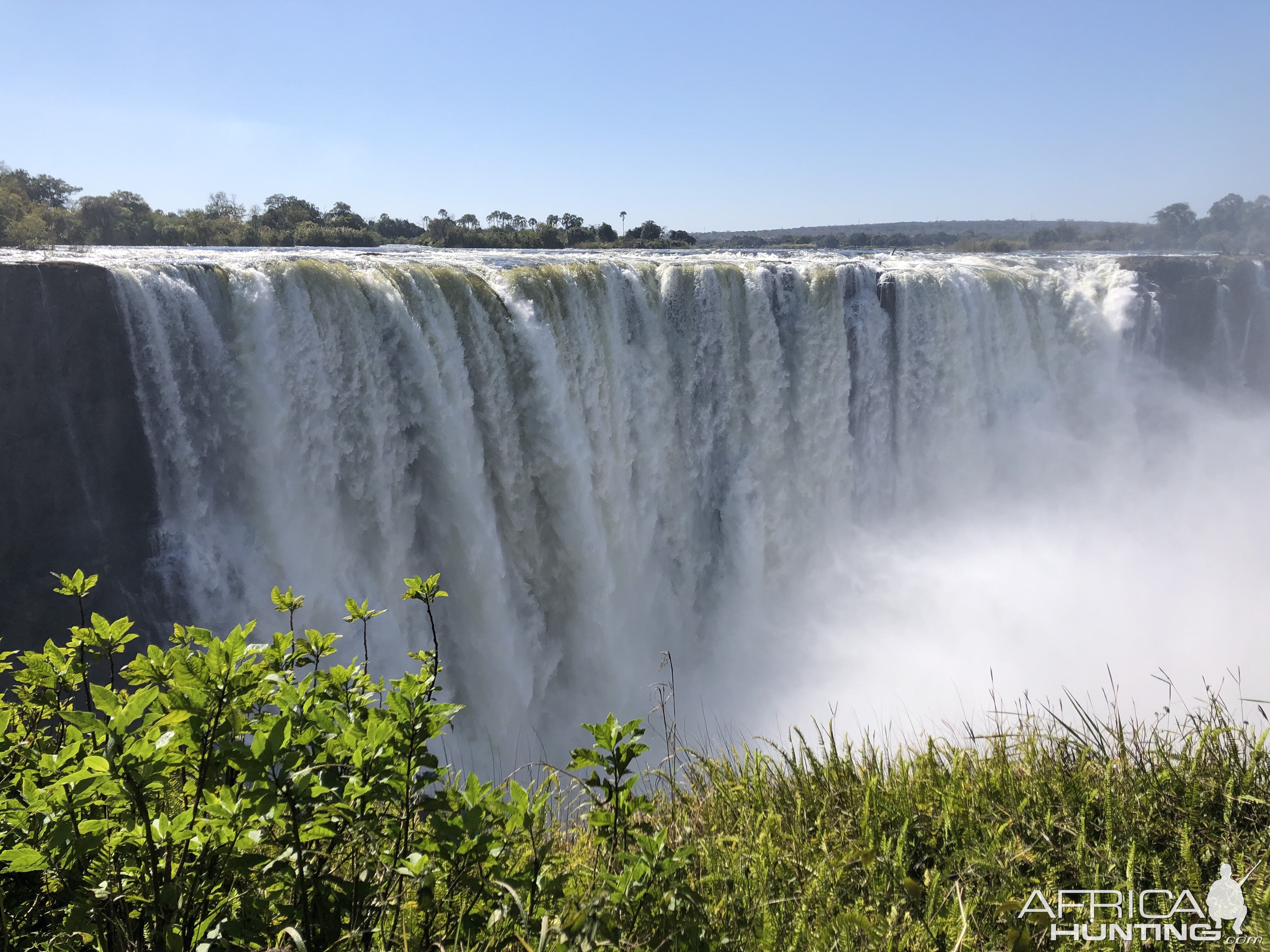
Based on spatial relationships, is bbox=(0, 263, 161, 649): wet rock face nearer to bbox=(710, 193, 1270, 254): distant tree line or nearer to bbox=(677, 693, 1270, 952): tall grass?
bbox=(677, 693, 1270, 952): tall grass

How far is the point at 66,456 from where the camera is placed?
24.3 feet

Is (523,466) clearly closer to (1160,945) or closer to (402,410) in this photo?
(402,410)

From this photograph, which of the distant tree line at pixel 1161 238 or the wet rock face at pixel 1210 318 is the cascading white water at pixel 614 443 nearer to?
the wet rock face at pixel 1210 318

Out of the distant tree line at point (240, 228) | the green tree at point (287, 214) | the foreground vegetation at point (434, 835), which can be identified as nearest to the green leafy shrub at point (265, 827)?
the foreground vegetation at point (434, 835)

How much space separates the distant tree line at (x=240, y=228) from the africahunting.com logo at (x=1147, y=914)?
17.4 meters

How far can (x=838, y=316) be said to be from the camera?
13.2 m

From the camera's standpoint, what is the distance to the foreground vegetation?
1206mm

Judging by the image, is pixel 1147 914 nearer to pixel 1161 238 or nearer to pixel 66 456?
pixel 66 456

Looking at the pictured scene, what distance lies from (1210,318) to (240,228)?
28883 millimetres

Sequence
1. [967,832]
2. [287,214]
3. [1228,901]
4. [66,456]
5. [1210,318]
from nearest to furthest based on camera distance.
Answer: [1228,901] < [967,832] < [66,456] < [1210,318] < [287,214]

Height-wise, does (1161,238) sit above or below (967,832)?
above

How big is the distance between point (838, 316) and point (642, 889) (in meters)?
12.9

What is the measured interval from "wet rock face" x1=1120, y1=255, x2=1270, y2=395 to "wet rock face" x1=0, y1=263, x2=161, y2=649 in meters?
19.9

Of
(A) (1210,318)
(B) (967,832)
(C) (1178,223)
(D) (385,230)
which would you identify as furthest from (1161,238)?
(B) (967,832)
